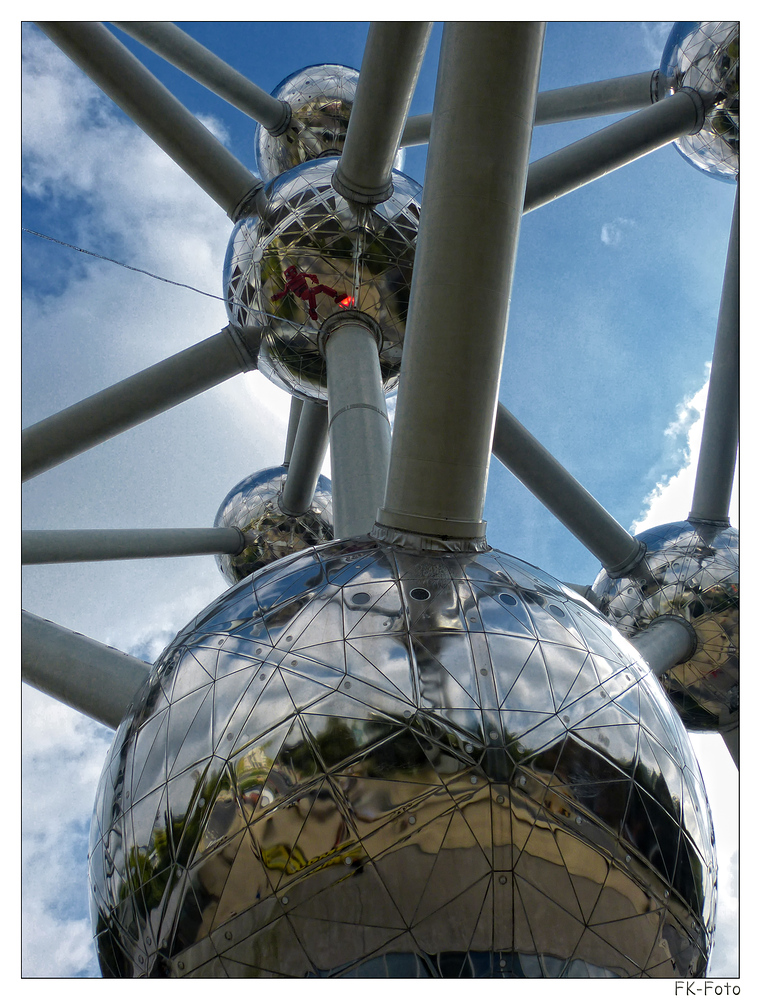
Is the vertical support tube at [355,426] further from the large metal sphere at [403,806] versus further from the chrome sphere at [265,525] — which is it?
the chrome sphere at [265,525]

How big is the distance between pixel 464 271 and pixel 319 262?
10.5 feet

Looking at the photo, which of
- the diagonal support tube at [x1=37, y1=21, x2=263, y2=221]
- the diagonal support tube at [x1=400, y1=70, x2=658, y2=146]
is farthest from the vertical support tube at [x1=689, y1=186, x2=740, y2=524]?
the diagonal support tube at [x1=37, y1=21, x2=263, y2=221]

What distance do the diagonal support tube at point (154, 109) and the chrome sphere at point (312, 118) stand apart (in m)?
2.86

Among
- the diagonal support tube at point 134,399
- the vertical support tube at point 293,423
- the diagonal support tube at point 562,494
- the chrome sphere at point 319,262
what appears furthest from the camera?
the vertical support tube at point 293,423

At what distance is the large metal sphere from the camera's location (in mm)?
2174

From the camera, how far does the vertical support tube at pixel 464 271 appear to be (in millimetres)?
2938

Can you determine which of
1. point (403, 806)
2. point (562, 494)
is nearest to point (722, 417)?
point (562, 494)

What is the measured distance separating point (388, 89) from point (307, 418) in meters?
4.58

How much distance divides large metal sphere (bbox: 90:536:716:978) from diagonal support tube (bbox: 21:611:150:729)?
1.21 metres

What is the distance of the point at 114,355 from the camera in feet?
39.4

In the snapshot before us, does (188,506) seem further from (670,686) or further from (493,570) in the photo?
(493,570)

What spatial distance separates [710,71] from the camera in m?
8.03

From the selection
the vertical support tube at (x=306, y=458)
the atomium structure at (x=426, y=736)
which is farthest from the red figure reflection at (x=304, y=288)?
the vertical support tube at (x=306, y=458)

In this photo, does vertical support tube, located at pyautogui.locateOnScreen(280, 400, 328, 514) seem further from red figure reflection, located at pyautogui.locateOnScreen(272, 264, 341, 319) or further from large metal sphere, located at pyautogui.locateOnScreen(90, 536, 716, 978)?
large metal sphere, located at pyautogui.locateOnScreen(90, 536, 716, 978)
